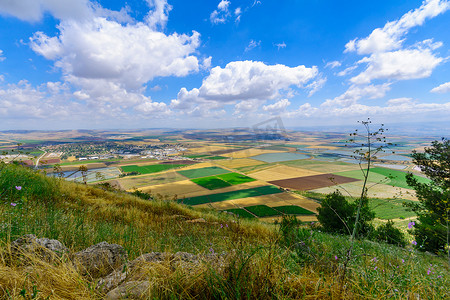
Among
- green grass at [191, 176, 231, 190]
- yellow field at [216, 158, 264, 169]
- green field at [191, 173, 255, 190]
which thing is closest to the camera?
green grass at [191, 176, 231, 190]

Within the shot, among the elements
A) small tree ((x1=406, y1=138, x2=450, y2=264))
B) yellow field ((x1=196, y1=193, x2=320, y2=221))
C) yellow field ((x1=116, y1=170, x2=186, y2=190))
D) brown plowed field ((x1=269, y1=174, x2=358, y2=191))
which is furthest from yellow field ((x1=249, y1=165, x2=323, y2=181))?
small tree ((x1=406, y1=138, x2=450, y2=264))

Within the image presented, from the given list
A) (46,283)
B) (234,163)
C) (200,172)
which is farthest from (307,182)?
(46,283)

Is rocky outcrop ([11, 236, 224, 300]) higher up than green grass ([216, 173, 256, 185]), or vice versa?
rocky outcrop ([11, 236, 224, 300])

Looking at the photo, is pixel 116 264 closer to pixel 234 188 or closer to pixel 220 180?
pixel 234 188

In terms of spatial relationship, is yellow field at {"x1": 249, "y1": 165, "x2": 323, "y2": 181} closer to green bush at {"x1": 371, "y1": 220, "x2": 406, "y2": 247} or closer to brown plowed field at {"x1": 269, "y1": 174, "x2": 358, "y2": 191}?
brown plowed field at {"x1": 269, "y1": 174, "x2": 358, "y2": 191}

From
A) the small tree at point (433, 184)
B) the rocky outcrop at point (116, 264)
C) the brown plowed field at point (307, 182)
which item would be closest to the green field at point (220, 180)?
the brown plowed field at point (307, 182)
